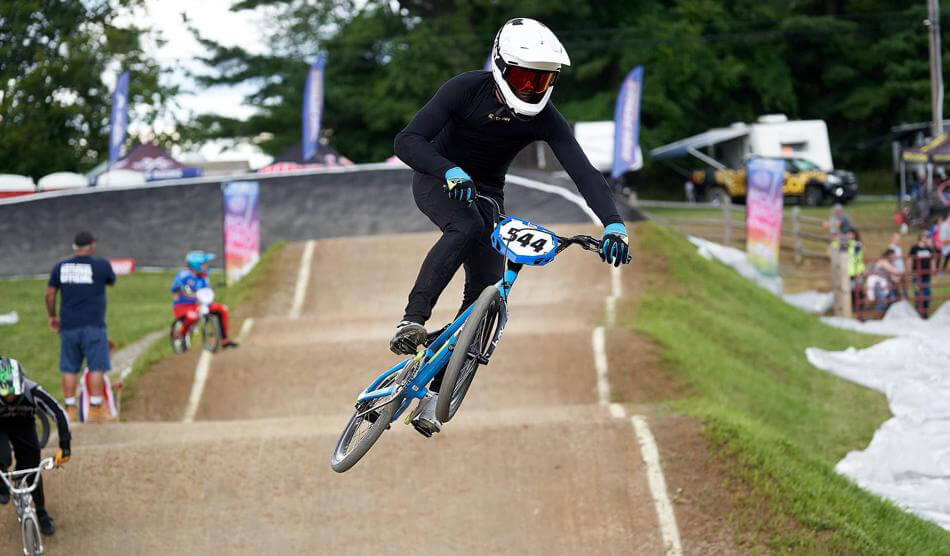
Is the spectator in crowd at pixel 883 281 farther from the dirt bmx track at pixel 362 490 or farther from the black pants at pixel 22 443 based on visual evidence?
the black pants at pixel 22 443

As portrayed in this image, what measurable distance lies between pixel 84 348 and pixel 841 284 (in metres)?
16.4

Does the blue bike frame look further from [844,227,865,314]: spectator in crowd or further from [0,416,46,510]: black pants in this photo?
[844,227,865,314]: spectator in crowd

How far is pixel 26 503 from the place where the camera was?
30.2ft

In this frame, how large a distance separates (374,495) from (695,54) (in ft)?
153

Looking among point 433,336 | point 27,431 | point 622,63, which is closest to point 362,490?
point 27,431

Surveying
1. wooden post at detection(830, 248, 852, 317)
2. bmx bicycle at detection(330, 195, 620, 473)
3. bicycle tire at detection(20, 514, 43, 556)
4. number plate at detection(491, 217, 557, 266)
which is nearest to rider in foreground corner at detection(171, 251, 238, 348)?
bicycle tire at detection(20, 514, 43, 556)

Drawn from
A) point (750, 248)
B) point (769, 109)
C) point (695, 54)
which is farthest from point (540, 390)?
point (769, 109)

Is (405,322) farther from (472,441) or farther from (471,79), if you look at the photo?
(472,441)

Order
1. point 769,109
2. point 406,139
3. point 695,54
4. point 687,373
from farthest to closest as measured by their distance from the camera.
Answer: point 769,109 → point 695,54 → point 687,373 → point 406,139

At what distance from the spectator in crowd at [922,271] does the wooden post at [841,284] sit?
1349 mm

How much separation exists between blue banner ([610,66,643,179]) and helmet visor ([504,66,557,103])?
25717 millimetres

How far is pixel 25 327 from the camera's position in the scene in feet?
71.7

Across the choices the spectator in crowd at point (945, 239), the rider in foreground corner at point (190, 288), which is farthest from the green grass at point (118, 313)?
the spectator in crowd at point (945, 239)

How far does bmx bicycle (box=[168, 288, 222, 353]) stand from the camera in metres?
16.2
